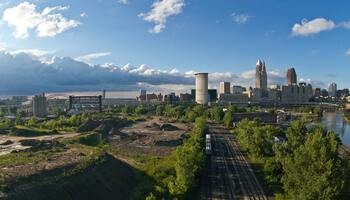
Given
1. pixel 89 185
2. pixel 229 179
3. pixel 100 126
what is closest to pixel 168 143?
pixel 100 126

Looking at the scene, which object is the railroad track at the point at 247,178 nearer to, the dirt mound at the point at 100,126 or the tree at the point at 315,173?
the tree at the point at 315,173

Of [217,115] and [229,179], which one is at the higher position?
[217,115]

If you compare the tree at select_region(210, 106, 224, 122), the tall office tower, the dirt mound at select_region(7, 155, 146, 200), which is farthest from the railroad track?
the tall office tower

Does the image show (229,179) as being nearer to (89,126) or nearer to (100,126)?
(100,126)

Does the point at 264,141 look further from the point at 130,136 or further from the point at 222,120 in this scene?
the point at 222,120

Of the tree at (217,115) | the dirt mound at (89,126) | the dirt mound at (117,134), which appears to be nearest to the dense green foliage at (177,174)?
the dirt mound at (117,134)
